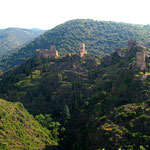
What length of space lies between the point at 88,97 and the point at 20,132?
3385 cm

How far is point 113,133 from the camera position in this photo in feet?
171

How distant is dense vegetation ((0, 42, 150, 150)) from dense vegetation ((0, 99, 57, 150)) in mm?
4651

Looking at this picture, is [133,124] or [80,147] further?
[80,147]

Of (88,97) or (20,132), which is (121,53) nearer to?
(88,97)

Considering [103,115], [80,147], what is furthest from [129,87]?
[80,147]

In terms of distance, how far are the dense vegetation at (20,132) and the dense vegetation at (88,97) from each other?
4.65m

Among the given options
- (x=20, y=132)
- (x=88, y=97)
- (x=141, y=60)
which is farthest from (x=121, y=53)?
(x=20, y=132)

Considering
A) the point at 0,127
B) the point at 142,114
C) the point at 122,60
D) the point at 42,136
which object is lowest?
the point at 42,136

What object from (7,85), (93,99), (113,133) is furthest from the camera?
(7,85)

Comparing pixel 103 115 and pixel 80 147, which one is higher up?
pixel 103 115

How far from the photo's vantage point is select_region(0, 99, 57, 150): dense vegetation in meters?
56.0

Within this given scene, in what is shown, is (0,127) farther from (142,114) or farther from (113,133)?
(142,114)

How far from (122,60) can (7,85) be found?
205ft

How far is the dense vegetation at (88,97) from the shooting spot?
53.2m
